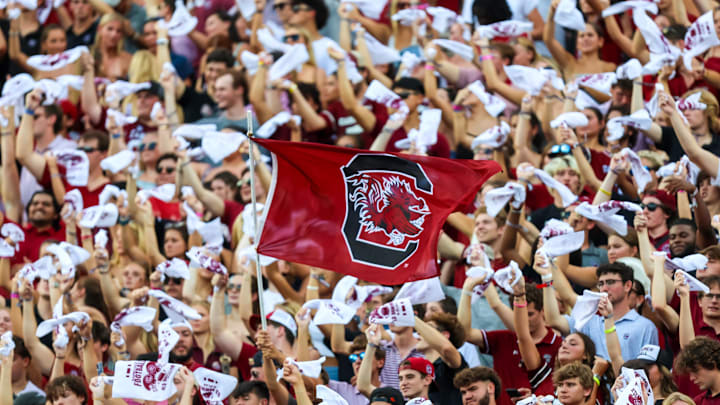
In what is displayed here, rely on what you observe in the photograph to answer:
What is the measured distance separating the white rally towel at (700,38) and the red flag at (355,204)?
2914 mm

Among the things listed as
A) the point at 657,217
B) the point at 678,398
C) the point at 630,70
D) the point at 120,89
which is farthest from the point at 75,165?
the point at 678,398

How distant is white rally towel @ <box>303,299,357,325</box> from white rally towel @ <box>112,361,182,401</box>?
104cm

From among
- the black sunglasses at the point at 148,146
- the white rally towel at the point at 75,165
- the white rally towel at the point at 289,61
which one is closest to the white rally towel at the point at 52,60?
the black sunglasses at the point at 148,146

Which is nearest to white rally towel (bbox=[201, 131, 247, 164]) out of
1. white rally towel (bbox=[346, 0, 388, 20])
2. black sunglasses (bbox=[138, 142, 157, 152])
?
black sunglasses (bbox=[138, 142, 157, 152])

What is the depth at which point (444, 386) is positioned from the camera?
9.58 m

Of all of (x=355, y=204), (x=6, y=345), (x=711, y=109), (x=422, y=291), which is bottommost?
(x=6, y=345)

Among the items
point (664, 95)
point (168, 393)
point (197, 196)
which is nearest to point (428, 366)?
point (168, 393)

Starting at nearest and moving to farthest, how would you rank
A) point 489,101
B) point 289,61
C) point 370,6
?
point 489,101 → point 289,61 → point 370,6

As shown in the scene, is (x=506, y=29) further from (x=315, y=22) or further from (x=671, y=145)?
(x=315, y=22)

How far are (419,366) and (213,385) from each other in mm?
1281

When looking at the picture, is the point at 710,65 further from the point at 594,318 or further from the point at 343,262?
the point at 343,262

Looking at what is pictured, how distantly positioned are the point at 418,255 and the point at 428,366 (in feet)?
2.81

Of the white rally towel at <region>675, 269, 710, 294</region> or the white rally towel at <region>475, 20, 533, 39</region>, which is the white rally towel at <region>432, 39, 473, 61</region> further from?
the white rally towel at <region>675, 269, 710, 294</region>

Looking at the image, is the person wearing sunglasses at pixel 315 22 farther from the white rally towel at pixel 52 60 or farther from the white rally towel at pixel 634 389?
the white rally towel at pixel 634 389
